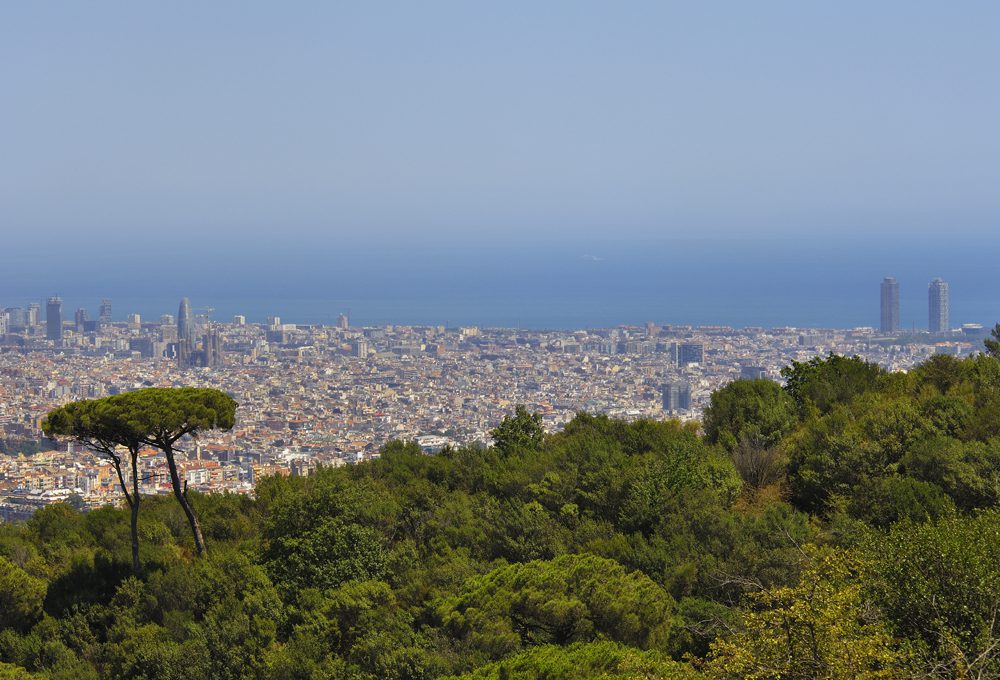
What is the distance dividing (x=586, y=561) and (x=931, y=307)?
52.6 metres

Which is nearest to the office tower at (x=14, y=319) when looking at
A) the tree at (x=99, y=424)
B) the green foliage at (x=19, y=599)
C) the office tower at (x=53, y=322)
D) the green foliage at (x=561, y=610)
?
the office tower at (x=53, y=322)

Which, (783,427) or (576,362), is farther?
(576,362)

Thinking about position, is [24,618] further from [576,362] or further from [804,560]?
[576,362]

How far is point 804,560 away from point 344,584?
4.98m

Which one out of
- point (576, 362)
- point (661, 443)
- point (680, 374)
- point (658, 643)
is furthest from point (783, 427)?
point (576, 362)

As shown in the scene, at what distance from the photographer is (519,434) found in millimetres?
18141

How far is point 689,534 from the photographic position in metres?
11.6

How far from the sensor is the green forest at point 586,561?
7.55m

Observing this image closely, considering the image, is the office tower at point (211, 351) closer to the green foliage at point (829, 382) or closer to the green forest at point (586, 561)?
the green forest at point (586, 561)

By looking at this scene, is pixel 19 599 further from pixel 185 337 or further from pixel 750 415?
pixel 185 337

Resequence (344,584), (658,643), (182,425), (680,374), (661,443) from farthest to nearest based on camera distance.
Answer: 1. (680,374)
2. (661,443)
3. (182,425)
4. (344,584)
5. (658,643)

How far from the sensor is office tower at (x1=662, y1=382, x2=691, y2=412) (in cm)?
4156

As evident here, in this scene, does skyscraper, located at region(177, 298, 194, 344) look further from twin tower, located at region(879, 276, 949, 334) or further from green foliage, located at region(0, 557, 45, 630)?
green foliage, located at region(0, 557, 45, 630)

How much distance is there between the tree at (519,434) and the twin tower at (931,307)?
4193 centimetres
